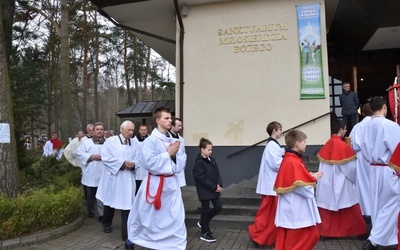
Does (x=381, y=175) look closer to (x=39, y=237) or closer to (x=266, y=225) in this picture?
(x=266, y=225)

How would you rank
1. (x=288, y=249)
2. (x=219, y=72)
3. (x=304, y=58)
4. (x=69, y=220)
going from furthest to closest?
(x=219, y=72) → (x=304, y=58) → (x=69, y=220) → (x=288, y=249)

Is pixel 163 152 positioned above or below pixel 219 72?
below

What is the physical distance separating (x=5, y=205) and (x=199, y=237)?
3.14 m

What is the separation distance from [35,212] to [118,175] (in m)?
1.45

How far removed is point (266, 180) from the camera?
231 inches

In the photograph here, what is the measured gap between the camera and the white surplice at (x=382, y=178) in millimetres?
4973

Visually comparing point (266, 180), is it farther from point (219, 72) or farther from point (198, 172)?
point (219, 72)

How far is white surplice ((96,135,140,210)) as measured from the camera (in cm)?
619

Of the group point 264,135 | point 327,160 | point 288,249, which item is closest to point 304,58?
point 264,135

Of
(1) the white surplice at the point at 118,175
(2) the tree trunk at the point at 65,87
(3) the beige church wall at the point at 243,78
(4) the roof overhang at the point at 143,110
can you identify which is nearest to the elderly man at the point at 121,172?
(1) the white surplice at the point at 118,175

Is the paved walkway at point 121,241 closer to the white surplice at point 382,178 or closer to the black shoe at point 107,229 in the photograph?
the black shoe at point 107,229

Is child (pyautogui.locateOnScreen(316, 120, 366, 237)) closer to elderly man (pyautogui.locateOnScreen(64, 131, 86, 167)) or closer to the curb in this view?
the curb

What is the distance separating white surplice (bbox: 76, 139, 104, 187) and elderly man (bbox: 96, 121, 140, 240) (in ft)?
4.28

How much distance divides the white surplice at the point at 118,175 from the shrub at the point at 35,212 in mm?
724
